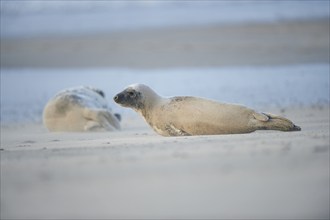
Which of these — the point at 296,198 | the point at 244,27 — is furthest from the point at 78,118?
the point at 244,27

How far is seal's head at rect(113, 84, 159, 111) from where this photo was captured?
24.5ft

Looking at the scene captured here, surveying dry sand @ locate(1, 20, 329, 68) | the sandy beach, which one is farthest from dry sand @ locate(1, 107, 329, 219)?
dry sand @ locate(1, 20, 329, 68)

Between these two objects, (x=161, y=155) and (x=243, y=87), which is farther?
(x=243, y=87)

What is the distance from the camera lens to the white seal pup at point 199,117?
6.57 meters

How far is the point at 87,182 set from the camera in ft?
13.4

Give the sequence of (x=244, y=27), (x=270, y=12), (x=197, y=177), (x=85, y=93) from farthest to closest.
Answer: (x=270, y=12) → (x=244, y=27) → (x=85, y=93) → (x=197, y=177)

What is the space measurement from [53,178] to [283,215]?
127 centimetres

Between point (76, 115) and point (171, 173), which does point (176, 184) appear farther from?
point (76, 115)

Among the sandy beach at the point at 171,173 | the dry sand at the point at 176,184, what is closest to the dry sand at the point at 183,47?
the sandy beach at the point at 171,173

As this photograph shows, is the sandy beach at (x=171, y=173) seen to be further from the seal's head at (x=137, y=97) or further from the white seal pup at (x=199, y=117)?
the seal's head at (x=137, y=97)

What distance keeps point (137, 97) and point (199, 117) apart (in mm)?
944

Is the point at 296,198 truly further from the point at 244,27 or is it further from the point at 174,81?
the point at 244,27

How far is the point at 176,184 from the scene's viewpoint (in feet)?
12.9

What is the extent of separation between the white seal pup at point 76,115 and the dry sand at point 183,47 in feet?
25.5
